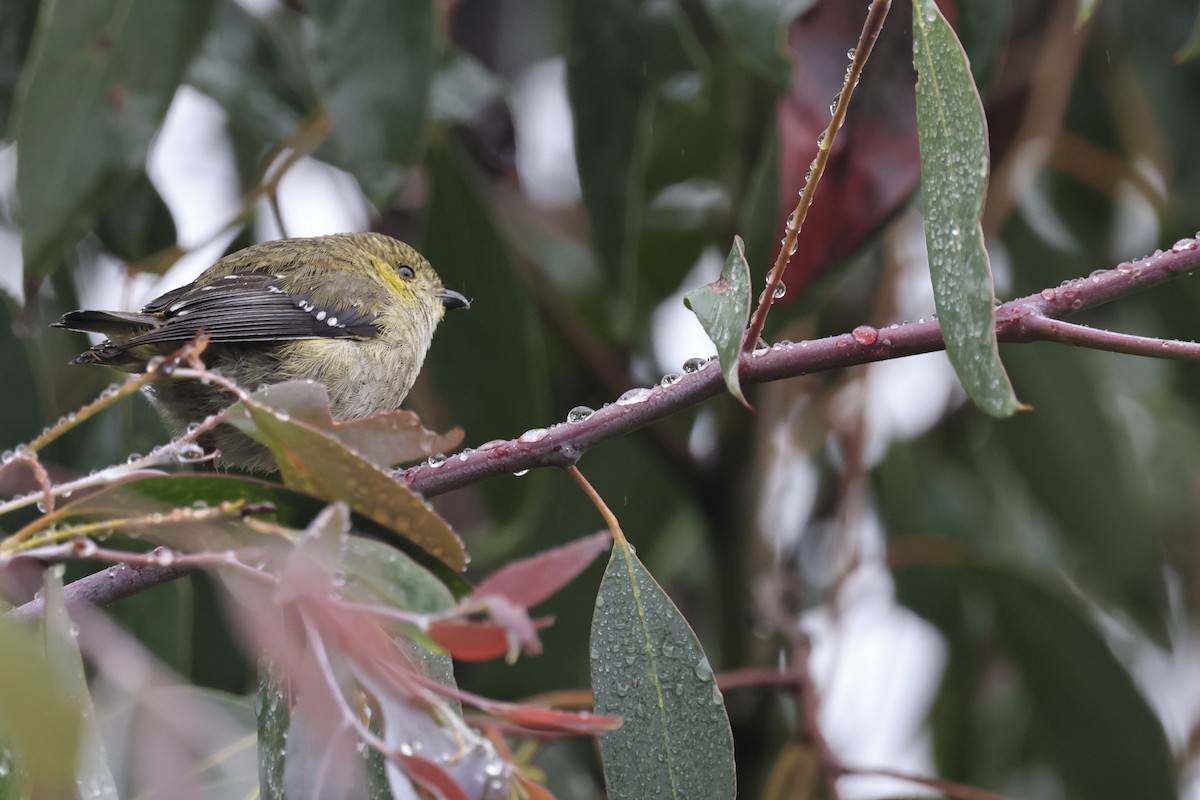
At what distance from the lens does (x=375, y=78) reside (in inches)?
97.7

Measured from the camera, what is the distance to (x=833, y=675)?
3273mm

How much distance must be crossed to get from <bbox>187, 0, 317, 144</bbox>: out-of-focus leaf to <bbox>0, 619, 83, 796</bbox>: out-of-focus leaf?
226 cm

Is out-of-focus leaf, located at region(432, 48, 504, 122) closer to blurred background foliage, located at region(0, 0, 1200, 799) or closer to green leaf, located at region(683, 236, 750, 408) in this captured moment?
blurred background foliage, located at region(0, 0, 1200, 799)

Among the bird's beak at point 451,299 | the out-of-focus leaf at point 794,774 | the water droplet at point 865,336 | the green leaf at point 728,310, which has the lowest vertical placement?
the out-of-focus leaf at point 794,774

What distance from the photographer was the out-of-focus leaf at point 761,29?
234 cm

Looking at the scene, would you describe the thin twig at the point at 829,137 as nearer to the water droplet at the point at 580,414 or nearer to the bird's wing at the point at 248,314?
the water droplet at the point at 580,414

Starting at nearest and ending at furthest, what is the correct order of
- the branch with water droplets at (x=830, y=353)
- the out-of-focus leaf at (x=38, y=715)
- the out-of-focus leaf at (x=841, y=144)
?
the out-of-focus leaf at (x=38, y=715) → the branch with water droplets at (x=830, y=353) → the out-of-focus leaf at (x=841, y=144)

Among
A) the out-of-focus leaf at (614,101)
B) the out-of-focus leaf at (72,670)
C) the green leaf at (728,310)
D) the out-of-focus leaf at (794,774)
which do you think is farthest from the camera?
the out-of-focus leaf at (614,101)

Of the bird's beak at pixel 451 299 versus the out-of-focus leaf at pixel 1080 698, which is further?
the bird's beak at pixel 451 299

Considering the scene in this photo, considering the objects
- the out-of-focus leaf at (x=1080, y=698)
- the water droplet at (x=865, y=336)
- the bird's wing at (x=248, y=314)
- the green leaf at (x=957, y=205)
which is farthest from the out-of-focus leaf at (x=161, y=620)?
the out-of-focus leaf at (x=1080, y=698)

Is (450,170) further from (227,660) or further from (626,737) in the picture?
(626,737)

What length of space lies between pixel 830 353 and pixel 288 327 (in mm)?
1770

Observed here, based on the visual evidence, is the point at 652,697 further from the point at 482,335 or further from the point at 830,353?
the point at 482,335

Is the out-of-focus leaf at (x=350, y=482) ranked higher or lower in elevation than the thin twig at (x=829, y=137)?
lower
